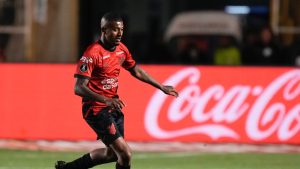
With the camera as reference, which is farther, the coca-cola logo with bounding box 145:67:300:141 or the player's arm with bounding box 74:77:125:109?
the coca-cola logo with bounding box 145:67:300:141

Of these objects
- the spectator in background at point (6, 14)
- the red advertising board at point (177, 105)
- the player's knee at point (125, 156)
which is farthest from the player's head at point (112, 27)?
the spectator in background at point (6, 14)

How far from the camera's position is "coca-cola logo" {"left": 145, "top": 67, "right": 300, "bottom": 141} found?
16.4 m

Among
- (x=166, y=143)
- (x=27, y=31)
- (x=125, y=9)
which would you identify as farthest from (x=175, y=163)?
(x=125, y=9)

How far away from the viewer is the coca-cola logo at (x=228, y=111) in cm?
1642

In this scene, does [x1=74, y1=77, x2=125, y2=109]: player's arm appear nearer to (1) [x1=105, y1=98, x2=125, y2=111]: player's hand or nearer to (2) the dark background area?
(1) [x1=105, y1=98, x2=125, y2=111]: player's hand

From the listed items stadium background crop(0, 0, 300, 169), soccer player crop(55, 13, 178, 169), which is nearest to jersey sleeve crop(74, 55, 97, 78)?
soccer player crop(55, 13, 178, 169)

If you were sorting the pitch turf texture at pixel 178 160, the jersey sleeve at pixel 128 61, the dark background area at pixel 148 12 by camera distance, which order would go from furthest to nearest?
the dark background area at pixel 148 12 → the pitch turf texture at pixel 178 160 → the jersey sleeve at pixel 128 61

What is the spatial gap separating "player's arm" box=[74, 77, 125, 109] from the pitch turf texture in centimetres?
311

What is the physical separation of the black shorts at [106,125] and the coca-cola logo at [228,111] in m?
5.22

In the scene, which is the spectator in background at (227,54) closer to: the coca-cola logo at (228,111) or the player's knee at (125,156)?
the coca-cola logo at (228,111)

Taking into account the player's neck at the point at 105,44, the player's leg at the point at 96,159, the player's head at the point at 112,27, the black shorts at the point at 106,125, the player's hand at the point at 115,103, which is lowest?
the player's leg at the point at 96,159

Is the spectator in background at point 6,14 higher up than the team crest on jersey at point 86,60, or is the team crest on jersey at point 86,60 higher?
the team crest on jersey at point 86,60

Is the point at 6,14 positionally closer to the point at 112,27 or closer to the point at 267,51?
the point at 267,51

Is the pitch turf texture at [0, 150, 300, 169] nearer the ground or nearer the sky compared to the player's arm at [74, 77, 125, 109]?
nearer the ground
